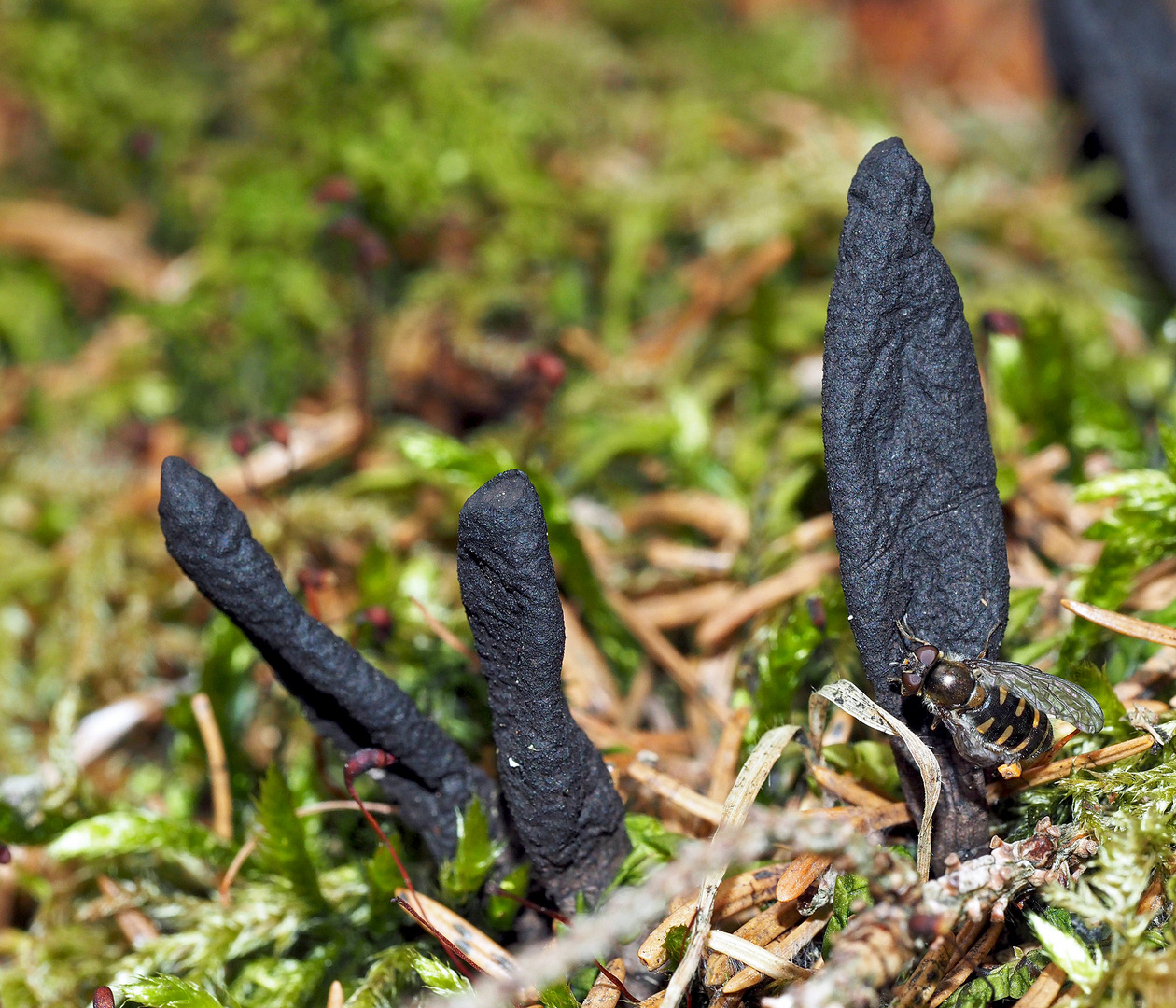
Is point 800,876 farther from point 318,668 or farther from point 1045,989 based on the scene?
point 318,668

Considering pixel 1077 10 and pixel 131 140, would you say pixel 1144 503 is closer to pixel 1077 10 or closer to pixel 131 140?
pixel 1077 10

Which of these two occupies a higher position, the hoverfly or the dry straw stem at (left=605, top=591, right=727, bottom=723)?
the hoverfly

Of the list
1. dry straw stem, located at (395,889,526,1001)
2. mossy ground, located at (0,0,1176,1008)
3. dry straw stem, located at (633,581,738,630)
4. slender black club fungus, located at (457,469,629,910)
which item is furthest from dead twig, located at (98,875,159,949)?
dry straw stem, located at (633,581,738,630)

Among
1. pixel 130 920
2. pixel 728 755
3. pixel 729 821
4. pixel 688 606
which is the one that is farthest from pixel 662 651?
pixel 130 920

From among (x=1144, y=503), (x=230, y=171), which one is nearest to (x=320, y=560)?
(x=230, y=171)

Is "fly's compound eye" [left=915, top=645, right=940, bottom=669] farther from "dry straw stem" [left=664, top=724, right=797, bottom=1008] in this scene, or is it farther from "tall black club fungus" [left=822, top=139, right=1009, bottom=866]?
"dry straw stem" [left=664, top=724, right=797, bottom=1008]

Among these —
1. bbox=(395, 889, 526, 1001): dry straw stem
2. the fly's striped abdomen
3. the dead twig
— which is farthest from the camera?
the dead twig

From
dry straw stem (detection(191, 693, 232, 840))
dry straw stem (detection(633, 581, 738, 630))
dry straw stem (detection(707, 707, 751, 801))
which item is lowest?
dry straw stem (detection(191, 693, 232, 840))
